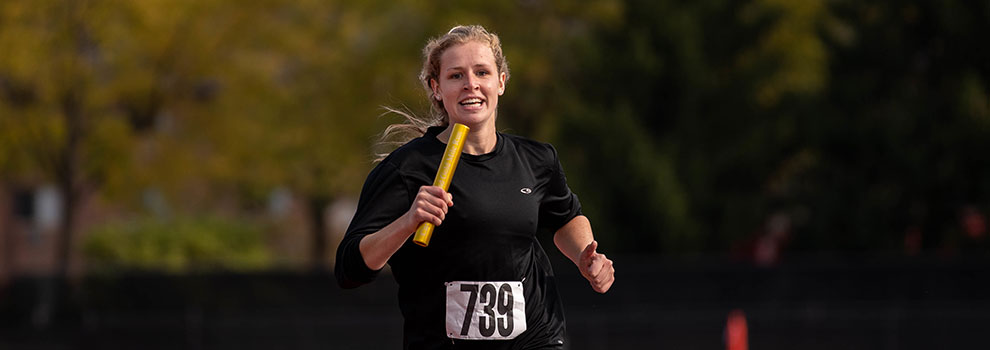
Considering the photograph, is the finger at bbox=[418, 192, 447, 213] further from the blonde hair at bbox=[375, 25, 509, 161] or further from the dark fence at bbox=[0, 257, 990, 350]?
the dark fence at bbox=[0, 257, 990, 350]

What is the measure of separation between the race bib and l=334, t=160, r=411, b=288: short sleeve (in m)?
0.29

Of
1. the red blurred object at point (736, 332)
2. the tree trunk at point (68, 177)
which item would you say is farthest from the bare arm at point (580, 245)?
the tree trunk at point (68, 177)

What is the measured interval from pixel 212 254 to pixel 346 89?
4.11 metres

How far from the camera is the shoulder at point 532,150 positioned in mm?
4668

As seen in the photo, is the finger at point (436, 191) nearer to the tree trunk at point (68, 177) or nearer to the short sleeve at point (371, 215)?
the short sleeve at point (371, 215)

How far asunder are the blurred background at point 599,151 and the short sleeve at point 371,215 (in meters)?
6.62

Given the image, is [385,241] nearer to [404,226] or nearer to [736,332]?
[404,226]

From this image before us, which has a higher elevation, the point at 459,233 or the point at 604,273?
the point at 459,233

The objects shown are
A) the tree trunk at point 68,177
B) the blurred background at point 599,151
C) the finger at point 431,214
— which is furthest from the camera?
the tree trunk at point 68,177

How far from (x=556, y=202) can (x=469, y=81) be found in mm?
576

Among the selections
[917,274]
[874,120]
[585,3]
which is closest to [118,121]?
[585,3]

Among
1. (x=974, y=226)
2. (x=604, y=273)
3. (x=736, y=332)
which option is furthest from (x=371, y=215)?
(x=974, y=226)

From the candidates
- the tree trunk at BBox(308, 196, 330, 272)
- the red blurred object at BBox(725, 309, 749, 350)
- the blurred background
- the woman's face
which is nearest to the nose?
the woman's face

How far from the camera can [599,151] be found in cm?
2133
